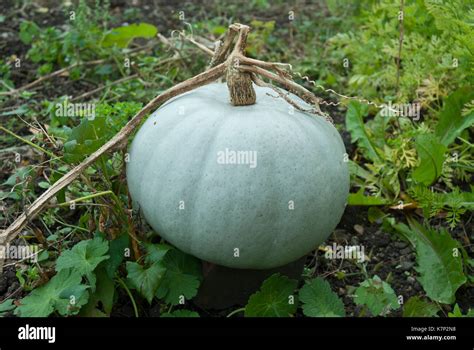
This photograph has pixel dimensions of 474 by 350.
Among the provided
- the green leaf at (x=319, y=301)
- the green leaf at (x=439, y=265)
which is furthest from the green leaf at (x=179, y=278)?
the green leaf at (x=439, y=265)

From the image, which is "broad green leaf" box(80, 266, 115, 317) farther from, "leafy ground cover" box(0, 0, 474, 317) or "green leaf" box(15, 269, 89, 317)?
"green leaf" box(15, 269, 89, 317)

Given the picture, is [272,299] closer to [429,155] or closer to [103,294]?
[103,294]

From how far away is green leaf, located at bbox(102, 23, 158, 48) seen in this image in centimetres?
431

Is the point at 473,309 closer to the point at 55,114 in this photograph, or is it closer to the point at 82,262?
the point at 82,262

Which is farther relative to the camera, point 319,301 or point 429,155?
point 429,155

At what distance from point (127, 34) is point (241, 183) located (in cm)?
235

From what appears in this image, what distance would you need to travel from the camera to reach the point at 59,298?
2.31 m

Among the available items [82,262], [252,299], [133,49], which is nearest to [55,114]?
[133,49]

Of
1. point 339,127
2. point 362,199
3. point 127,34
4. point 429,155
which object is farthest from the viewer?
point 127,34

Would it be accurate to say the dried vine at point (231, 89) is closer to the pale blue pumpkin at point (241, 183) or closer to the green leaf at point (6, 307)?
the pale blue pumpkin at point (241, 183)

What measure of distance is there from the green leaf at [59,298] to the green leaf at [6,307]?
0.11 meters

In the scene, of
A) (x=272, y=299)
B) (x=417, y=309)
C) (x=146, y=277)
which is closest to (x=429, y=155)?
(x=417, y=309)

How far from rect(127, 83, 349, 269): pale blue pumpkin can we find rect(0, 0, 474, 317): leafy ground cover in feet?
0.46

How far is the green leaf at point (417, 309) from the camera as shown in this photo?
2.49 metres
